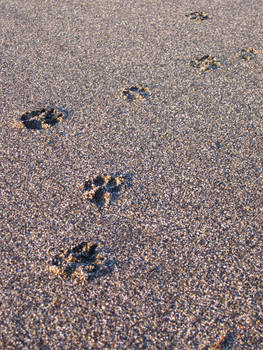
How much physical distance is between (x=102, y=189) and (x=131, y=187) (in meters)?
0.20

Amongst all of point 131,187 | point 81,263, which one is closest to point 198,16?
point 131,187

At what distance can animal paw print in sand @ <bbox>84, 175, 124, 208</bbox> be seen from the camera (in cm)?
257

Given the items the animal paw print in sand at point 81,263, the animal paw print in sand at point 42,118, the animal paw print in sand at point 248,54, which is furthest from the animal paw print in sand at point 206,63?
the animal paw print in sand at point 81,263

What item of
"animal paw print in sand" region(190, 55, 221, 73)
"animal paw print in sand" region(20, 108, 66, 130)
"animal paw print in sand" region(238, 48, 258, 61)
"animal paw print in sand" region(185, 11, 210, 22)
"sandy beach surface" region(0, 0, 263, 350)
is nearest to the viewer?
"sandy beach surface" region(0, 0, 263, 350)

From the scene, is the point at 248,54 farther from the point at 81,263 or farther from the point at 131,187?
the point at 81,263

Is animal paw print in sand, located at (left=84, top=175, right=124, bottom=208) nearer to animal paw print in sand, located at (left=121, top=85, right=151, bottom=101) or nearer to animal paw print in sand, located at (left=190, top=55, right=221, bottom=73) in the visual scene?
animal paw print in sand, located at (left=121, top=85, right=151, bottom=101)

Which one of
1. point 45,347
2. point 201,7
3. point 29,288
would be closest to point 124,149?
point 29,288

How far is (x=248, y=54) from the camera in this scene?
4094 millimetres

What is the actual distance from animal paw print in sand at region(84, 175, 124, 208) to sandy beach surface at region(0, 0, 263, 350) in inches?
0.4

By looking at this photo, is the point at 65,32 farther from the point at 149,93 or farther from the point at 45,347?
the point at 45,347

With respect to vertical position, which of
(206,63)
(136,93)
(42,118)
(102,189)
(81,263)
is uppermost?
(206,63)

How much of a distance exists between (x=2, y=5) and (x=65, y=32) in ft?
4.39

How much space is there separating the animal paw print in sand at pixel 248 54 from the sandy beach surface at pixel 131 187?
2 centimetres

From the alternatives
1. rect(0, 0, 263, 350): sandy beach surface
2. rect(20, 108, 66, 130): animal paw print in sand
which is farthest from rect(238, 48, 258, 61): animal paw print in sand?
rect(20, 108, 66, 130): animal paw print in sand
